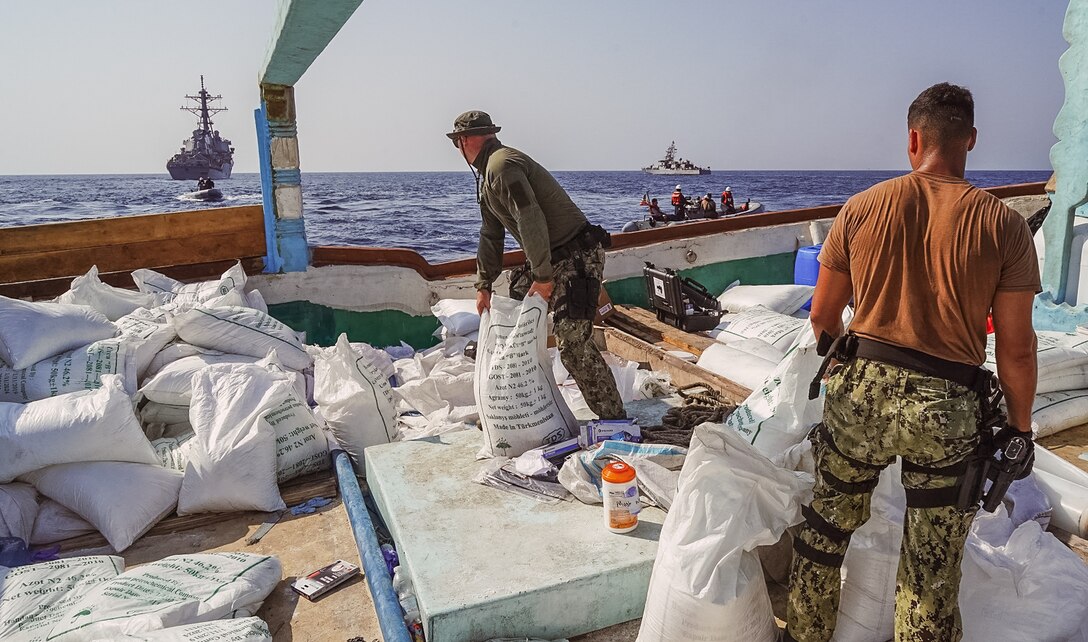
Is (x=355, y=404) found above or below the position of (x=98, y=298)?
below

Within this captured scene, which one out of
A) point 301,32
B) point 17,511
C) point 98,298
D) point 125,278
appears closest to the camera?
point 17,511

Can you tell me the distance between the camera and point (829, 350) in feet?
7.13

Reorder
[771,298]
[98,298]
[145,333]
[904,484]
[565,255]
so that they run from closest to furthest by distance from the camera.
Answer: [904,484], [565,255], [145,333], [98,298], [771,298]

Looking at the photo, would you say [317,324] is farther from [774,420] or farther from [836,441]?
[836,441]

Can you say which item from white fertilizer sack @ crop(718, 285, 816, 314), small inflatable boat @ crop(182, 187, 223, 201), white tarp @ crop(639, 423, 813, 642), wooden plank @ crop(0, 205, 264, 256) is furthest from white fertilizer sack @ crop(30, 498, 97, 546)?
small inflatable boat @ crop(182, 187, 223, 201)

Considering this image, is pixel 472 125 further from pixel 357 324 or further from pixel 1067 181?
pixel 1067 181

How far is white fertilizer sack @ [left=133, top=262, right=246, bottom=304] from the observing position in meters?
4.80

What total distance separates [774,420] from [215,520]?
96.0 inches

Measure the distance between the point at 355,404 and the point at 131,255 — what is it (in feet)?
9.02

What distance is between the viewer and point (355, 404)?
3674mm

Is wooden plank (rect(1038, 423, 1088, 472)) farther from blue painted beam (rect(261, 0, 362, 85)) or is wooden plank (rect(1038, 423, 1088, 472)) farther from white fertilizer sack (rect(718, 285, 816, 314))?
blue painted beam (rect(261, 0, 362, 85))

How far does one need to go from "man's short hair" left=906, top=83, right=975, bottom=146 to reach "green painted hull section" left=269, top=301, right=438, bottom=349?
14.5ft

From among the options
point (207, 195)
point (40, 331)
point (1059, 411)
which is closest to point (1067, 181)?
point (1059, 411)

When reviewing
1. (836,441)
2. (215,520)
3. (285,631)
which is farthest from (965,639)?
(215,520)
